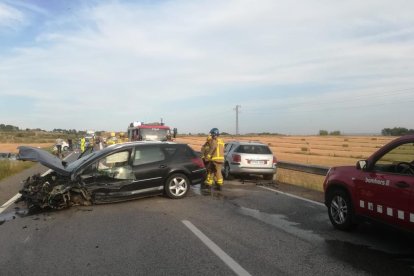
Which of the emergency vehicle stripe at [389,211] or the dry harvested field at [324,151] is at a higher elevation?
the emergency vehicle stripe at [389,211]

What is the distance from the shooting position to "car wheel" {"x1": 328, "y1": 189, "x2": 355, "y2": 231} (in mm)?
7340

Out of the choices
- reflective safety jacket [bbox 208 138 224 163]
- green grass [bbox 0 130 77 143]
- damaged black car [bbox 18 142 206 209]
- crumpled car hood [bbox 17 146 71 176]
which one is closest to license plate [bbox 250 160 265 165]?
reflective safety jacket [bbox 208 138 224 163]

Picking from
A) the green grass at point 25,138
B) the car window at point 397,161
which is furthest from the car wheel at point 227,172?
the green grass at point 25,138

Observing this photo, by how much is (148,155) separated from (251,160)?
5296mm

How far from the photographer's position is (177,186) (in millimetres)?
11250

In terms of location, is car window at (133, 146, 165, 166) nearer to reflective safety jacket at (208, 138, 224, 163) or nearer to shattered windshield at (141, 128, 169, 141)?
reflective safety jacket at (208, 138, 224, 163)

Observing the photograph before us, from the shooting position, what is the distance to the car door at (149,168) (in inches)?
419

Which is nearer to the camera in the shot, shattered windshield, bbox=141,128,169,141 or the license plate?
the license plate

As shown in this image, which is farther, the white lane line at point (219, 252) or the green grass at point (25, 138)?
the green grass at point (25, 138)

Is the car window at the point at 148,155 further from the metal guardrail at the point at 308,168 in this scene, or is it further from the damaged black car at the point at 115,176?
the metal guardrail at the point at 308,168

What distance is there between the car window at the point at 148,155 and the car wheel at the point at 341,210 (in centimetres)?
473

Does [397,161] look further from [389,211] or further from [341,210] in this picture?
[341,210]

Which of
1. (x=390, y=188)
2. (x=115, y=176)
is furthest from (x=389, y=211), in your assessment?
(x=115, y=176)

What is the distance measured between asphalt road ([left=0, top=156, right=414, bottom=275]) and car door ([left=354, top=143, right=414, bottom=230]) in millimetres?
280
